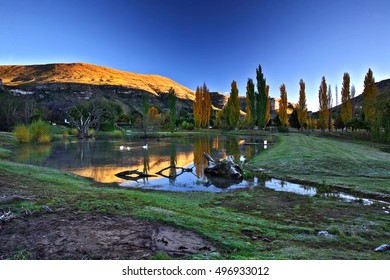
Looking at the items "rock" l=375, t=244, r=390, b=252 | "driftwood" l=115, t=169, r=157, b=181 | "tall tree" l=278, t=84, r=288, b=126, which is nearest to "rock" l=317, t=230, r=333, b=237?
"rock" l=375, t=244, r=390, b=252

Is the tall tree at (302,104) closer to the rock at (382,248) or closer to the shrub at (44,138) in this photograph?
the shrub at (44,138)

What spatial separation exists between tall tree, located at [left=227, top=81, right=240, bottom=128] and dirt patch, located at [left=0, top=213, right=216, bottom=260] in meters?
69.3

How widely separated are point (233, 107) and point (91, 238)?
70586 mm

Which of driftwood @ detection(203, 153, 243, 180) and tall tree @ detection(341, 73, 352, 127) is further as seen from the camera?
tall tree @ detection(341, 73, 352, 127)

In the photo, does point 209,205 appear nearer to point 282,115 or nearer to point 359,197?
point 359,197

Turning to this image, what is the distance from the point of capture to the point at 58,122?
263 feet

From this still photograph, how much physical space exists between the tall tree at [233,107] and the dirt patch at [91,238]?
6929 cm

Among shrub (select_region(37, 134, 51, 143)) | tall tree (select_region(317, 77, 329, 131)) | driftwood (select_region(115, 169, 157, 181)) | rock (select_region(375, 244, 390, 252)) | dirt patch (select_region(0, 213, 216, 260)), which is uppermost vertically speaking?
tall tree (select_region(317, 77, 329, 131))

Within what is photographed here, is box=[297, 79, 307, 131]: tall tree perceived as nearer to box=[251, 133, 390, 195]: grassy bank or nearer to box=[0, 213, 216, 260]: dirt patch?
box=[251, 133, 390, 195]: grassy bank

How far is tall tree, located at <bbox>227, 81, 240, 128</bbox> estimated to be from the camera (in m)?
73.6

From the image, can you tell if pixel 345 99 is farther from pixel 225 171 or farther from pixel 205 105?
pixel 225 171
